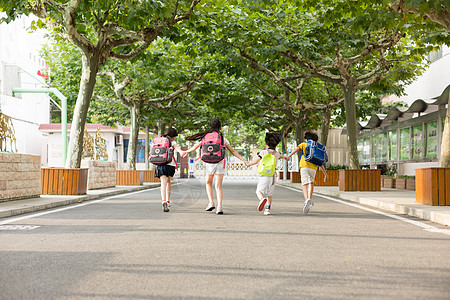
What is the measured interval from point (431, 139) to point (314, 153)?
12.1 m

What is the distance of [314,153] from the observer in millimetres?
11273

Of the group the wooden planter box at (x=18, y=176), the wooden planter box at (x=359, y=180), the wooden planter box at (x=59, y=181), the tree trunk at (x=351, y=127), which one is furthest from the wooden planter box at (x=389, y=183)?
the wooden planter box at (x=18, y=176)

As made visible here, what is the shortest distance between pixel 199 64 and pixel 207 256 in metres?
21.5

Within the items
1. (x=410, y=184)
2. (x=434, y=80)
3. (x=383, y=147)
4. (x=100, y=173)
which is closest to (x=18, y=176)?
(x=100, y=173)

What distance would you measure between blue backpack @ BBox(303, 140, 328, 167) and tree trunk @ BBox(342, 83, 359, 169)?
873cm

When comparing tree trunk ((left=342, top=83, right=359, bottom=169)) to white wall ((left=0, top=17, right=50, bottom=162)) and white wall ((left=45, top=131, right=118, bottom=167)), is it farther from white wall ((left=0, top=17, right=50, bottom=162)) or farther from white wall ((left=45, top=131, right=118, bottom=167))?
white wall ((left=45, top=131, right=118, bottom=167))

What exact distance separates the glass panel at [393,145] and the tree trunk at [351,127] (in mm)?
7069

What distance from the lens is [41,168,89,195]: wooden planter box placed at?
15.6 m

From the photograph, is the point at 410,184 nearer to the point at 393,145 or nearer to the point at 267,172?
the point at 393,145

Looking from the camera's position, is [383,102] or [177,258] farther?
[383,102]

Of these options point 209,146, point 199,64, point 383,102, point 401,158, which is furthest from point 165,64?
point 383,102

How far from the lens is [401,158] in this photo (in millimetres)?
25422

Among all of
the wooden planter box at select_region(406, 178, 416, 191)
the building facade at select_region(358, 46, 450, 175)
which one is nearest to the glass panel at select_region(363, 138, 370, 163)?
the building facade at select_region(358, 46, 450, 175)

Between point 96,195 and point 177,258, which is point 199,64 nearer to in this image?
point 96,195
